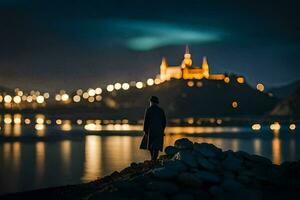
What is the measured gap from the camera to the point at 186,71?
588ft

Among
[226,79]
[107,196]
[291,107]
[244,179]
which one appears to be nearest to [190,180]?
[244,179]

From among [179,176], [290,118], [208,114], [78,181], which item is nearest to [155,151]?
[78,181]

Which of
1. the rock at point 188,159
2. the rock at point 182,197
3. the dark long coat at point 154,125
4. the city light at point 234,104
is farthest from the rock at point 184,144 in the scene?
the city light at point 234,104

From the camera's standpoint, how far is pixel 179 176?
8.52m

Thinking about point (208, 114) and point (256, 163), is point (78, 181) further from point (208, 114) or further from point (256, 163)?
point (208, 114)

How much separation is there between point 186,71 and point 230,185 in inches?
6742

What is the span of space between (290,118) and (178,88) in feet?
145

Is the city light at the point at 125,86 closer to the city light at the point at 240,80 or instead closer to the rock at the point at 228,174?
the city light at the point at 240,80

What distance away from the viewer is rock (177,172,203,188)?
8.42 m

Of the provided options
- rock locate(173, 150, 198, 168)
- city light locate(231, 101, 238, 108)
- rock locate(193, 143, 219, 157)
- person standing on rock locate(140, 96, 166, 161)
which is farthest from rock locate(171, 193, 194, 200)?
city light locate(231, 101, 238, 108)

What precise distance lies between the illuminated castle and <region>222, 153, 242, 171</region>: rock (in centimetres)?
16759

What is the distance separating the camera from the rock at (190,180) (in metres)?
8.42

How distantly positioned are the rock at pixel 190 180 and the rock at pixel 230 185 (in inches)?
14.2

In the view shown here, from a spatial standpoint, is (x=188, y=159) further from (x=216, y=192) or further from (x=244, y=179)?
(x=244, y=179)
